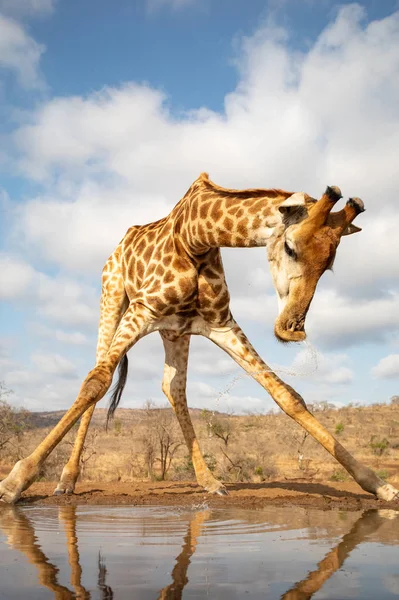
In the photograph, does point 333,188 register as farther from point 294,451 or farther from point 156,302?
point 294,451

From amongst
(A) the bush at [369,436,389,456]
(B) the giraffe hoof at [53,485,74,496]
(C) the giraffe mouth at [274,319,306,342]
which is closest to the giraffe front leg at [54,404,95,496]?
(B) the giraffe hoof at [53,485,74,496]

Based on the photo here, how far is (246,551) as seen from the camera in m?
3.34

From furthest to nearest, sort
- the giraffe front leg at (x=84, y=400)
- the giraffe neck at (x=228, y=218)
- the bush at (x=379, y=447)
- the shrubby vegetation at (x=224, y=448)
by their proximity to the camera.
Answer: the bush at (x=379, y=447), the shrubby vegetation at (x=224, y=448), the giraffe neck at (x=228, y=218), the giraffe front leg at (x=84, y=400)

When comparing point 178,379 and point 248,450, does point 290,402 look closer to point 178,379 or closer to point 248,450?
point 178,379

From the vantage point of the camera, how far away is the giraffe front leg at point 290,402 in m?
6.25

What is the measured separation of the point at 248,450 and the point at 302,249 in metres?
17.3

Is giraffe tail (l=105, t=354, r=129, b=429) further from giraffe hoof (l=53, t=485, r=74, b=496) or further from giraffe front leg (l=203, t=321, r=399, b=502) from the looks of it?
giraffe front leg (l=203, t=321, r=399, b=502)

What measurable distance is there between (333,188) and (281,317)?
1.20 metres

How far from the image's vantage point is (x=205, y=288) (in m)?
6.91

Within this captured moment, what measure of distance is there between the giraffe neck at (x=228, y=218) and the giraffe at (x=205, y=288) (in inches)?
0.4

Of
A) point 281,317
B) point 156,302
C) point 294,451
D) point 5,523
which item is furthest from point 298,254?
point 294,451

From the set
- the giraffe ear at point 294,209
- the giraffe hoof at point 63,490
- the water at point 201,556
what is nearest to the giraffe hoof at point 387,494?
the water at point 201,556

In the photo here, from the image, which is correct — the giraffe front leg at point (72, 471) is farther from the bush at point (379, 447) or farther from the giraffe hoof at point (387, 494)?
the bush at point (379, 447)

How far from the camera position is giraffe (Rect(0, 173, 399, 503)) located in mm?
5309
